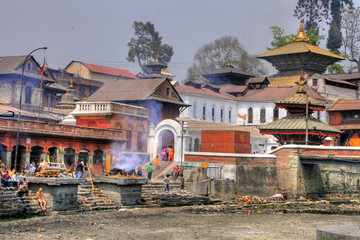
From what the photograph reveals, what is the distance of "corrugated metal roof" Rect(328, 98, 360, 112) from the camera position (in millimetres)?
70812

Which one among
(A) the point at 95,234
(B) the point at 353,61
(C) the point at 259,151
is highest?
(B) the point at 353,61

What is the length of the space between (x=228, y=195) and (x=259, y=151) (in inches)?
806

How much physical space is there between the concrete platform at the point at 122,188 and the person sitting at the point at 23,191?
6200mm

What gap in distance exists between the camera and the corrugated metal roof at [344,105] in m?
70.8

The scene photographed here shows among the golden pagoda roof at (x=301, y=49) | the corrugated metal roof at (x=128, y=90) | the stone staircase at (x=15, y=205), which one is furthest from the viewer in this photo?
the golden pagoda roof at (x=301, y=49)

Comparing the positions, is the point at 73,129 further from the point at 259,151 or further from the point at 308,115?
the point at 259,151

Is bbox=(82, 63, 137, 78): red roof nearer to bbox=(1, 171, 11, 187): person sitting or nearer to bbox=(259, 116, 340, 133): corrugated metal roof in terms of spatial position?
bbox=(259, 116, 340, 133): corrugated metal roof

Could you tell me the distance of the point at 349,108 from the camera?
70812 millimetres

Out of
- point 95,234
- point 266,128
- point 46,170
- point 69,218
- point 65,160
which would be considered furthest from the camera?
point 266,128

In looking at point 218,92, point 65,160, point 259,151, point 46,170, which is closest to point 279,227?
point 46,170

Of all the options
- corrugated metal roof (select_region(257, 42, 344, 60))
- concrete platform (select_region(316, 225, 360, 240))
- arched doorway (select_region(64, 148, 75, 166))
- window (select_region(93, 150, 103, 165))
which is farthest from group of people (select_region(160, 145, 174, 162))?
corrugated metal roof (select_region(257, 42, 344, 60))

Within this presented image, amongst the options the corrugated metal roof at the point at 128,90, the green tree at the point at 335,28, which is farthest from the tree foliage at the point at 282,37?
the corrugated metal roof at the point at 128,90

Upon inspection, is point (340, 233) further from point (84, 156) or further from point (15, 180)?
point (84, 156)

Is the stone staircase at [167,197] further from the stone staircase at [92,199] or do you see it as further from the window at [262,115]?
the window at [262,115]
